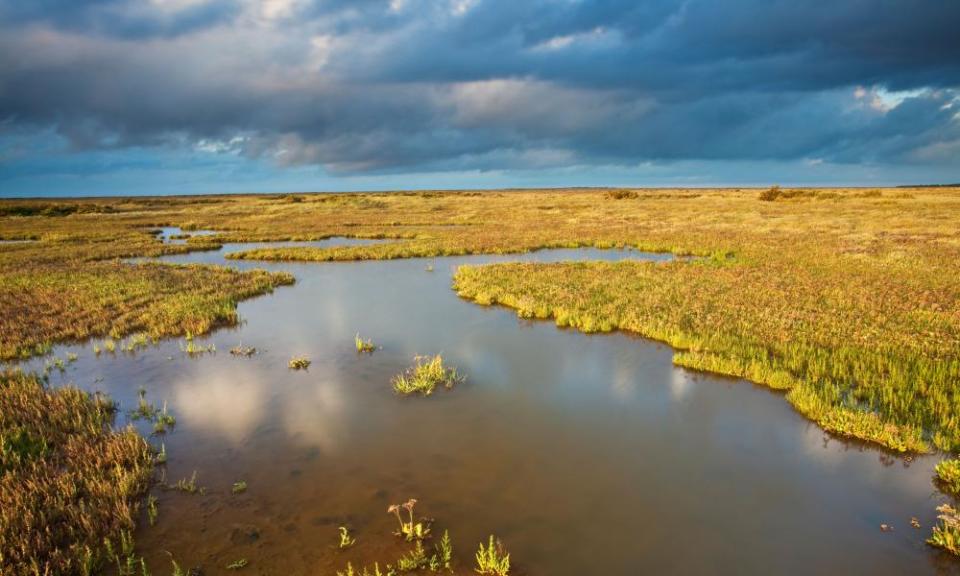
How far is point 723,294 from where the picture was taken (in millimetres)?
19516

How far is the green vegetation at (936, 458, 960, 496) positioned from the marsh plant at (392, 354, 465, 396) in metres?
8.80

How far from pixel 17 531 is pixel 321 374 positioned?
6.81m

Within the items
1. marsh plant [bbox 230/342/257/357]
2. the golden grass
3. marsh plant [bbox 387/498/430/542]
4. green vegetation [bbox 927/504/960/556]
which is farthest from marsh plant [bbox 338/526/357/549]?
marsh plant [bbox 230/342/257/357]

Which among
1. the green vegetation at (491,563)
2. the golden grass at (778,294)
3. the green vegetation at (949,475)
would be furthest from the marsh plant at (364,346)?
the green vegetation at (949,475)

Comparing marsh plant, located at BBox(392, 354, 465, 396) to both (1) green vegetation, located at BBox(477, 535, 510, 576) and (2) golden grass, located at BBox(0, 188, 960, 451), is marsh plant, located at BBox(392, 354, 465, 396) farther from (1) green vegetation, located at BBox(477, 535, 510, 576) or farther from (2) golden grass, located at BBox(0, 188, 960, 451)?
(2) golden grass, located at BBox(0, 188, 960, 451)

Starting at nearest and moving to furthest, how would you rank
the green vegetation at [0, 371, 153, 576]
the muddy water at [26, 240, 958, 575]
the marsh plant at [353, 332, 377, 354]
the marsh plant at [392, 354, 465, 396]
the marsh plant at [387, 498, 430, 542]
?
the green vegetation at [0, 371, 153, 576]
the muddy water at [26, 240, 958, 575]
the marsh plant at [387, 498, 430, 542]
the marsh plant at [392, 354, 465, 396]
the marsh plant at [353, 332, 377, 354]

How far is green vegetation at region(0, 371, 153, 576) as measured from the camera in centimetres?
630

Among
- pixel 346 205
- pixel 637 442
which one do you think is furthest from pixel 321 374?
pixel 346 205

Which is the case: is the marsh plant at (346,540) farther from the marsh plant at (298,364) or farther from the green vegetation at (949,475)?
the green vegetation at (949,475)

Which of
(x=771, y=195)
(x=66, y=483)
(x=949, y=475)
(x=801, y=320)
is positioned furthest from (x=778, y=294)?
(x=771, y=195)

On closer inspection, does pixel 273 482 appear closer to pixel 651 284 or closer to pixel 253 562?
pixel 253 562

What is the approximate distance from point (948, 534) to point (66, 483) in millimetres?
11989

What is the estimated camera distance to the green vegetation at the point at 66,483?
20.7ft

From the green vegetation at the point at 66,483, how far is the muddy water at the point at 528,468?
506 millimetres
